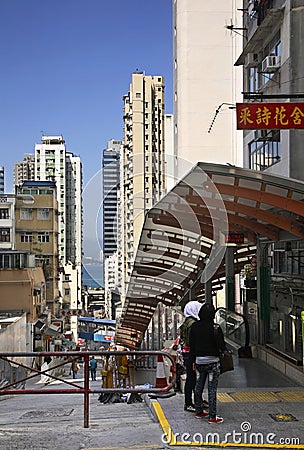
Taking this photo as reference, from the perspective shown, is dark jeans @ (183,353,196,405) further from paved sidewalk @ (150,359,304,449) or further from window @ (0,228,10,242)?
window @ (0,228,10,242)

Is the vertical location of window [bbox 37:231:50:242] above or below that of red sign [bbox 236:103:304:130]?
below

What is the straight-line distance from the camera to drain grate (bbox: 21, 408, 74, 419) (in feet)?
29.3

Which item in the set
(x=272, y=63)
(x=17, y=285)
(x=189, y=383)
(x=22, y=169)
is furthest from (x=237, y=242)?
(x=22, y=169)

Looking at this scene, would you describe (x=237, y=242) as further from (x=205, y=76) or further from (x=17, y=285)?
(x=205, y=76)

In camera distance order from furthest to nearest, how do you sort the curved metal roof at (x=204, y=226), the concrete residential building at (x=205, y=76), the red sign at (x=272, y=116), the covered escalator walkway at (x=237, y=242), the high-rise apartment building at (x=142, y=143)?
the high-rise apartment building at (x=142, y=143) < the concrete residential building at (x=205, y=76) < the red sign at (x=272, y=116) < the covered escalator walkway at (x=237, y=242) < the curved metal roof at (x=204, y=226)

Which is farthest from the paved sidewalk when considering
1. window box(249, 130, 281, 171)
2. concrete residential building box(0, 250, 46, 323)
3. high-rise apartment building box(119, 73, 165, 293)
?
high-rise apartment building box(119, 73, 165, 293)

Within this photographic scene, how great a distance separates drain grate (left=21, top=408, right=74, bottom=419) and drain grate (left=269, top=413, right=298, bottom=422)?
3.06 metres

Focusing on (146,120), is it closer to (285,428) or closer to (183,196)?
(183,196)

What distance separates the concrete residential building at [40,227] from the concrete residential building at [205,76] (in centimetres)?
1183

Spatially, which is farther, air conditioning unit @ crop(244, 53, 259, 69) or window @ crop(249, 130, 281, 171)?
air conditioning unit @ crop(244, 53, 259, 69)

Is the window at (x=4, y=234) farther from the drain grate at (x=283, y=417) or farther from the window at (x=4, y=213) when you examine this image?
the drain grate at (x=283, y=417)

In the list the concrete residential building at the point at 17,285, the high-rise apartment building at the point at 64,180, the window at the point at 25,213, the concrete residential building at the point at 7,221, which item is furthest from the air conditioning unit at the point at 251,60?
the high-rise apartment building at the point at 64,180

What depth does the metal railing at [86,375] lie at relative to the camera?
7.81 m

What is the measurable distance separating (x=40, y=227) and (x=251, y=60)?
3377 cm
